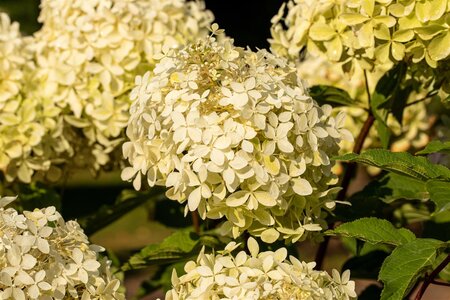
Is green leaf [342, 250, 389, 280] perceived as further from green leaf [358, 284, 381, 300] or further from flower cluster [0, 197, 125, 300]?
flower cluster [0, 197, 125, 300]

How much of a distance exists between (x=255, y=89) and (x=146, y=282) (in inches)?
45.8

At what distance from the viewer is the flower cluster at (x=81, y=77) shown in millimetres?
2305

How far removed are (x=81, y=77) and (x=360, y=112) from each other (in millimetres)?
1216

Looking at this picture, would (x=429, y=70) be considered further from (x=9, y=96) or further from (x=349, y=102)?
(x=9, y=96)

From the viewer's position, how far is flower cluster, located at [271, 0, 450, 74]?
180 centimetres

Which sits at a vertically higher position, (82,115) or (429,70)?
(429,70)

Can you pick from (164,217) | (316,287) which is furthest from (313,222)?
(164,217)

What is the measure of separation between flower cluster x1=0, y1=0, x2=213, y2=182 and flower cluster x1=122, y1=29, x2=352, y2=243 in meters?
0.62

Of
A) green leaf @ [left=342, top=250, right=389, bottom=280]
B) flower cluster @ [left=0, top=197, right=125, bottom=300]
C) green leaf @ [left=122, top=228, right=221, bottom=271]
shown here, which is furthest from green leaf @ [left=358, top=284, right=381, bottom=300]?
flower cluster @ [left=0, top=197, right=125, bottom=300]

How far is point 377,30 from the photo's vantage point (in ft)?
6.03

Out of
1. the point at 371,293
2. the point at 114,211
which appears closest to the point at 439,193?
the point at 371,293

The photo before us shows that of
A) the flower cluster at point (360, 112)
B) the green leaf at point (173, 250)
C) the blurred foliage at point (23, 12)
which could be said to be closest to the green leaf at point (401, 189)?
the green leaf at point (173, 250)

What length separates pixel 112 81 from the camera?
2.32 metres

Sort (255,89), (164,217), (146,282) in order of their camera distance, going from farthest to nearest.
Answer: (164,217), (146,282), (255,89)
